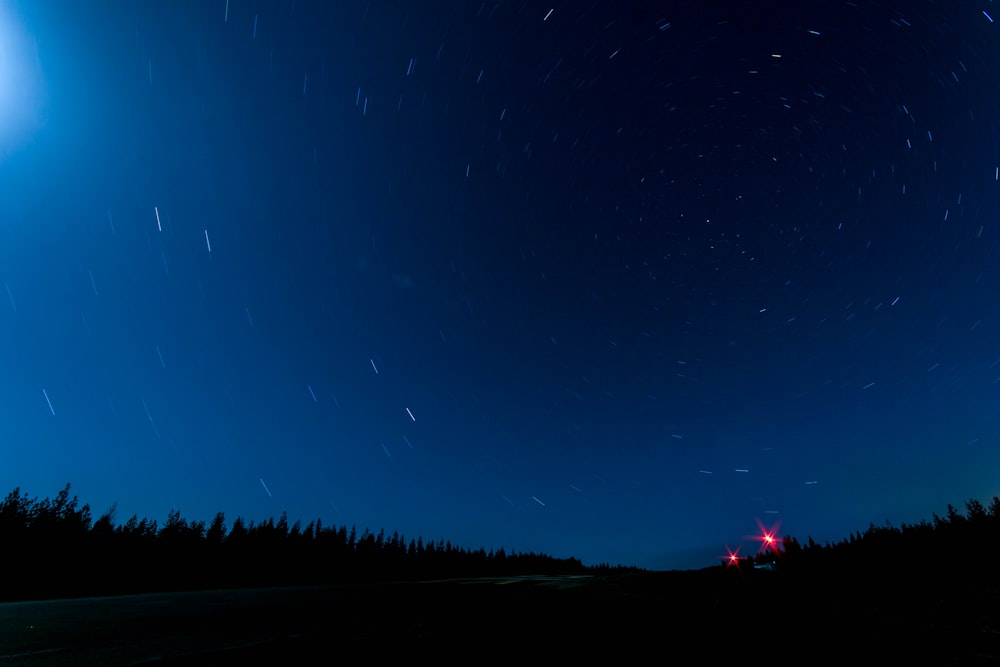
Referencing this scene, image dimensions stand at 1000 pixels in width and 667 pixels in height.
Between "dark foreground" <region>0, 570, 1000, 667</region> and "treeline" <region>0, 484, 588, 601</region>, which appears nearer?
"dark foreground" <region>0, 570, 1000, 667</region>

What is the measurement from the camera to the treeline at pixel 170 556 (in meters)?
88.9

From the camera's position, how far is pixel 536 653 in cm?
783

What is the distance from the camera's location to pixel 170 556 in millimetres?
106688

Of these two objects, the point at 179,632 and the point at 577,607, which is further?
the point at 577,607

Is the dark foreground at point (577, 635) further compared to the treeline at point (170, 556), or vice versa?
the treeline at point (170, 556)

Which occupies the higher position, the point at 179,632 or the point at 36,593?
the point at 179,632

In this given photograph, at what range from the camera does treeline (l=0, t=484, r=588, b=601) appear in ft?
292

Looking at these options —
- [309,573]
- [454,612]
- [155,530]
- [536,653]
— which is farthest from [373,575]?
[536,653]

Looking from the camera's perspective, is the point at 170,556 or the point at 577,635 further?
the point at 170,556

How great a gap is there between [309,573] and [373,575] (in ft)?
66.4

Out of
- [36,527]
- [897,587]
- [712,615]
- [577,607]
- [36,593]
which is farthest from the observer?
[36,527]

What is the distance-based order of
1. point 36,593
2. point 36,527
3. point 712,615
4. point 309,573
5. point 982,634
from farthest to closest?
point 309,573 < point 36,527 < point 36,593 < point 712,615 < point 982,634

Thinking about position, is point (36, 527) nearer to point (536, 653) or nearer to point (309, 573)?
point (309, 573)

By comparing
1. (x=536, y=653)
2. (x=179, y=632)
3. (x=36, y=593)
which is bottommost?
(x=36, y=593)
